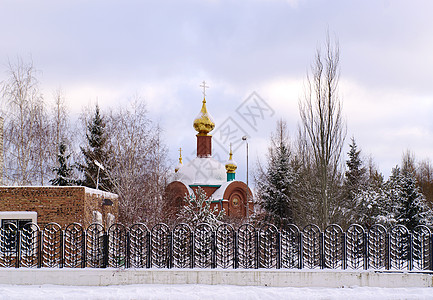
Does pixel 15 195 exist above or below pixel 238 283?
above

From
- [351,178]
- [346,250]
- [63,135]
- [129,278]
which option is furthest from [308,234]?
[351,178]

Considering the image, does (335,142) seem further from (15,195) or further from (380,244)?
(15,195)

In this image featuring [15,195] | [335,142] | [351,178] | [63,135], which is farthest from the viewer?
[351,178]

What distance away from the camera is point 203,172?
43.5 metres

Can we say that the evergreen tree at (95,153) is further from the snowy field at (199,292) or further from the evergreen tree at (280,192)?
the snowy field at (199,292)

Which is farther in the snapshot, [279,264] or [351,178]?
[351,178]

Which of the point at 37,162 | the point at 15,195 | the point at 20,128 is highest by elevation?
the point at 20,128

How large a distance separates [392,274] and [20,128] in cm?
2373

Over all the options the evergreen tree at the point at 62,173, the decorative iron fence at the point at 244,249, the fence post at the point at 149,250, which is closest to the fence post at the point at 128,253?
the decorative iron fence at the point at 244,249

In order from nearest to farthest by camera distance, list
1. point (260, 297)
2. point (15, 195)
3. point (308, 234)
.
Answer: point (260, 297) < point (308, 234) < point (15, 195)

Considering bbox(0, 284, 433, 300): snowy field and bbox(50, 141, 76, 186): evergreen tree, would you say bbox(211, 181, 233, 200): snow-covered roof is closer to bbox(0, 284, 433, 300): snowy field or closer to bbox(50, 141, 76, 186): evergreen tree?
bbox(50, 141, 76, 186): evergreen tree

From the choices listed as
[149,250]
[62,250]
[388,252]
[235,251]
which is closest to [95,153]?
[62,250]

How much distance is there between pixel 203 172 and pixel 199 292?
3236 centimetres

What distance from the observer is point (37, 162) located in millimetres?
30109
